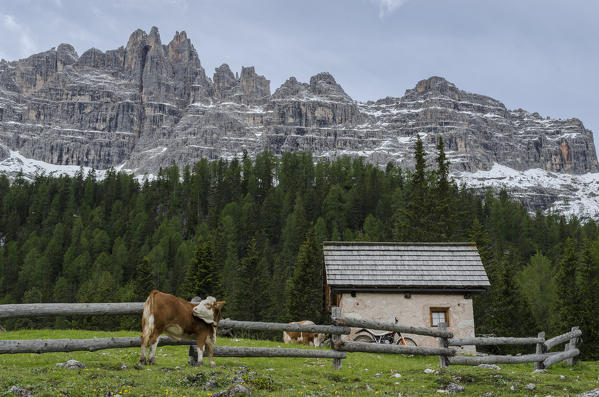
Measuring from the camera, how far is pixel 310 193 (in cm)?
11538

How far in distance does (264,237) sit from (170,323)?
93.1 metres

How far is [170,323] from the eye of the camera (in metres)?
9.42

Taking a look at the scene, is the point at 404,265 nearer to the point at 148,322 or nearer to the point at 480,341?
the point at 480,341

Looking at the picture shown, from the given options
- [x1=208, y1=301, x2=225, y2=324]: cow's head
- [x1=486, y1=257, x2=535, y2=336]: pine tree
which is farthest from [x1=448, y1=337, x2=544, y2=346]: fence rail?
[x1=486, y1=257, x2=535, y2=336]: pine tree

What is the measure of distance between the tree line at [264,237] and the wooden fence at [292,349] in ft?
108

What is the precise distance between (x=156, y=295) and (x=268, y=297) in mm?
50617

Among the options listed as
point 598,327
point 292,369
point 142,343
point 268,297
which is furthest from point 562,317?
point 142,343

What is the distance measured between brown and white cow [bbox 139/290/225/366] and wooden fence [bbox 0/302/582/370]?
0.58 m

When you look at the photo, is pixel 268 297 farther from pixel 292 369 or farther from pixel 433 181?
pixel 292 369

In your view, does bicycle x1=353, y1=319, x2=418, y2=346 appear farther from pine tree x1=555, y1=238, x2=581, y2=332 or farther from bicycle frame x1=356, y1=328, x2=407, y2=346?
pine tree x1=555, y1=238, x2=581, y2=332

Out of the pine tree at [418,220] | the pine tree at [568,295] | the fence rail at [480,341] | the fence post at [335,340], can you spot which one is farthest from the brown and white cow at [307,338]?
the pine tree at [568,295]

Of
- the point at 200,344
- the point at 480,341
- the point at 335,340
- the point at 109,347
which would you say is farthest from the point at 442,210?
the point at 109,347

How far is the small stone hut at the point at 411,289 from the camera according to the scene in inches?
868

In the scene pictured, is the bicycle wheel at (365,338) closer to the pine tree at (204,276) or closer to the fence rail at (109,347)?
the fence rail at (109,347)
